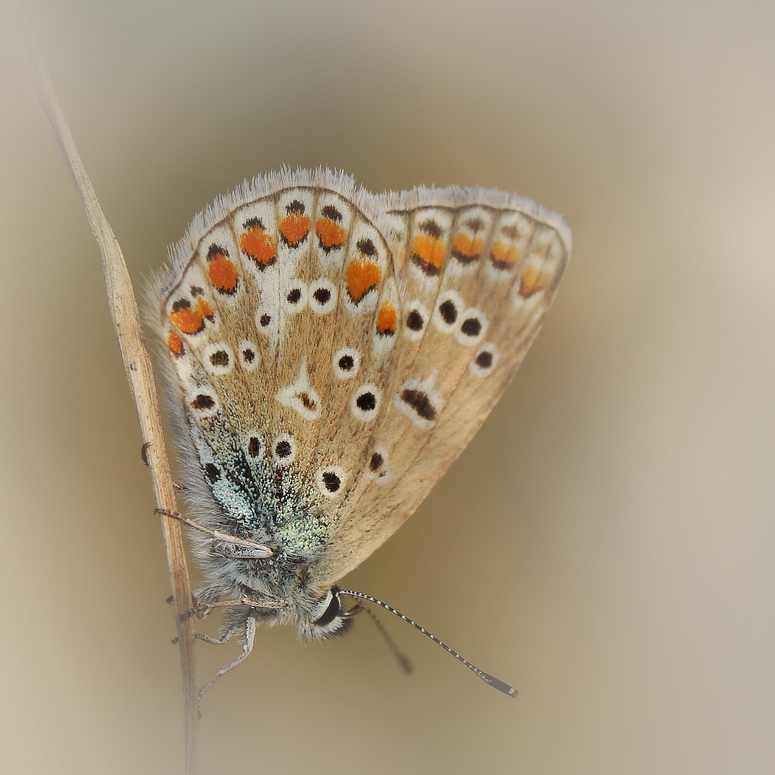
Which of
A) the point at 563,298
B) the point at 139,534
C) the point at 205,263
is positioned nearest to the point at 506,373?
the point at 205,263

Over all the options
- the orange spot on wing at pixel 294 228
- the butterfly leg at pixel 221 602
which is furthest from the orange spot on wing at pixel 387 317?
the butterfly leg at pixel 221 602

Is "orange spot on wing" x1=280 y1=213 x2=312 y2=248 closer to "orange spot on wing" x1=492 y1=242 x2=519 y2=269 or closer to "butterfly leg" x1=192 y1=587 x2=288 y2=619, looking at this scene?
"orange spot on wing" x1=492 y1=242 x2=519 y2=269

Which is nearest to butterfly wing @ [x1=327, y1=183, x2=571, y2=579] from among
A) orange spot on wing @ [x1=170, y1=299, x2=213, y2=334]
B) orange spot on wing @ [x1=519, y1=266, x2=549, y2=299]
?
orange spot on wing @ [x1=519, y1=266, x2=549, y2=299]

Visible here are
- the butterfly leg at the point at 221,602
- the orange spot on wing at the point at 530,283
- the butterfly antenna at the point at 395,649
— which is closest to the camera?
the butterfly leg at the point at 221,602

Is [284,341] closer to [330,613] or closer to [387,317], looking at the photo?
[387,317]

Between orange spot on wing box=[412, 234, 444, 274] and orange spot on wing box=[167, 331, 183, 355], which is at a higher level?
orange spot on wing box=[412, 234, 444, 274]

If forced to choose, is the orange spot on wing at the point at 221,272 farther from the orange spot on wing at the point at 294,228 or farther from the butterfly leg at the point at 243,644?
the butterfly leg at the point at 243,644
